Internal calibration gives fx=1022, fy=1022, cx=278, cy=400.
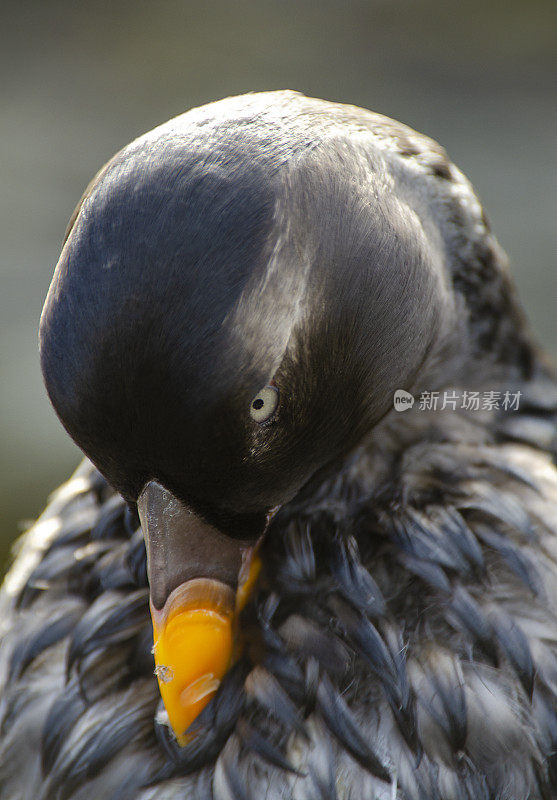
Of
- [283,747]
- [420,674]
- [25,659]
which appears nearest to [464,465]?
[420,674]

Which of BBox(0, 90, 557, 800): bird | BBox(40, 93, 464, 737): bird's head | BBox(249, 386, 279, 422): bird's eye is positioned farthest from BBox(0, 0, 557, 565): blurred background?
BBox(249, 386, 279, 422): bird's eye

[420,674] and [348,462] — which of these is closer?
[420,674]

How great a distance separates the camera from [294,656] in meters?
1.50

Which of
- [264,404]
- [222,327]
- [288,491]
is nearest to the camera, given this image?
[222,327]

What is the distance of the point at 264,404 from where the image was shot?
4.24 ft

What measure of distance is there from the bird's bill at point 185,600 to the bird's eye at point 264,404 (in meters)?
0.17

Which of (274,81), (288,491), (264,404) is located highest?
(264,404)

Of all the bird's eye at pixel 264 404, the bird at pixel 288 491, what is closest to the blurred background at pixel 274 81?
the bird at pixel 288 491

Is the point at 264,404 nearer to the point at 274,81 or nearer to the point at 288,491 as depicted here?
the point at 288,491

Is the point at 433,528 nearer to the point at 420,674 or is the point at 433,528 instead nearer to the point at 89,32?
the point at 420,674

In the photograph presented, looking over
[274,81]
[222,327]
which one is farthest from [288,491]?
[274,81]

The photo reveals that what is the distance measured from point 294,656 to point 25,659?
1.52ft

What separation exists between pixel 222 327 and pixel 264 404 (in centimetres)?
14

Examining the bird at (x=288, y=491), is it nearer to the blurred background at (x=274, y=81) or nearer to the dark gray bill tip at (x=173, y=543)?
the dark gray bill tip at (x=173, y=543)
